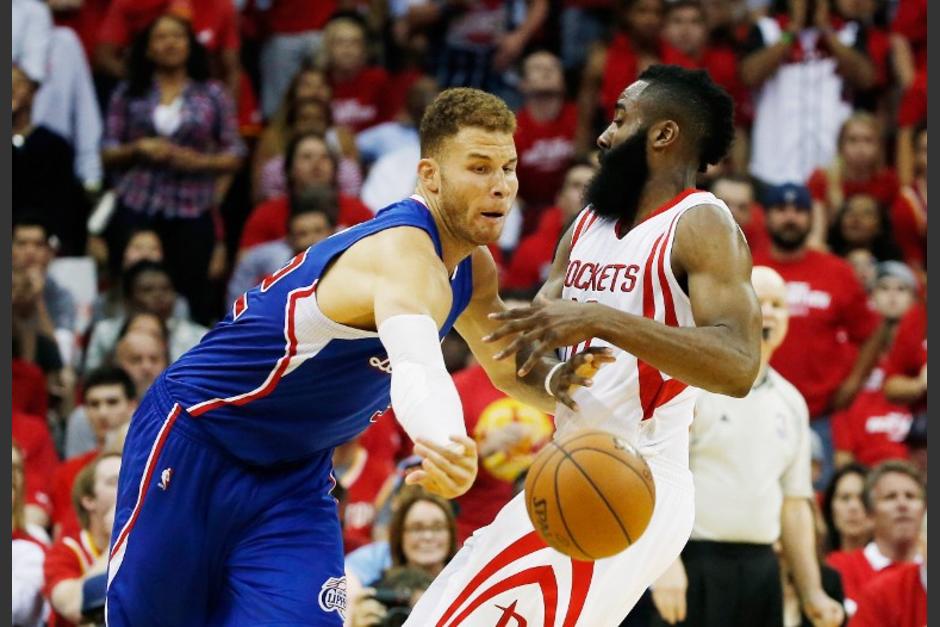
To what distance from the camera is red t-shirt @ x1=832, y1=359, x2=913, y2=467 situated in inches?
432

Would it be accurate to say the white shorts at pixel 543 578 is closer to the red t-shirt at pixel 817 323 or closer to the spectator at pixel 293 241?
the red t-shirt at pixel 817 323

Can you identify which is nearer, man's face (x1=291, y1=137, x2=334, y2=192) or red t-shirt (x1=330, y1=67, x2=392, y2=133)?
man's face (x1=291, y1=137, x2=334, y2=192)

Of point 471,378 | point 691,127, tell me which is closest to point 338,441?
point 691,127

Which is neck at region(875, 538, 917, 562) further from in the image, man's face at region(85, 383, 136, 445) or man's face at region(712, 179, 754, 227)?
man's face at region(85, 383, 136, 445)

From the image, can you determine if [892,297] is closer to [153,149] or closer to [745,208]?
[745,208]

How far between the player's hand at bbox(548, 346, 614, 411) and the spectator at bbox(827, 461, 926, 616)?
4.26 metres

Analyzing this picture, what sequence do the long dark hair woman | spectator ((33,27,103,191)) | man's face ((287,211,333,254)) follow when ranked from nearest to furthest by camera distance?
man's face ((287,211,333,254))
the long dark hair woman
spectator ((33,27,103,191))

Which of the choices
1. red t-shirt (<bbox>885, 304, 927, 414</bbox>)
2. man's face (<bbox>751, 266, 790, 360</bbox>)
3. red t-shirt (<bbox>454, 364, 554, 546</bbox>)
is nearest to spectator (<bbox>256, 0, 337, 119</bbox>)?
red t-shirt (<bbox>454, 364, 554, 546</bbox>)

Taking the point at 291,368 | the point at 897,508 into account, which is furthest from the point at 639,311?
the point at 897,508

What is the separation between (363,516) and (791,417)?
8.46ft

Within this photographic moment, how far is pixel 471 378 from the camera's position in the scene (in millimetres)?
9531

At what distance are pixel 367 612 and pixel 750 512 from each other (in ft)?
5.97

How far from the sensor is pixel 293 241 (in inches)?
444

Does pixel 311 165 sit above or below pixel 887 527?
above
